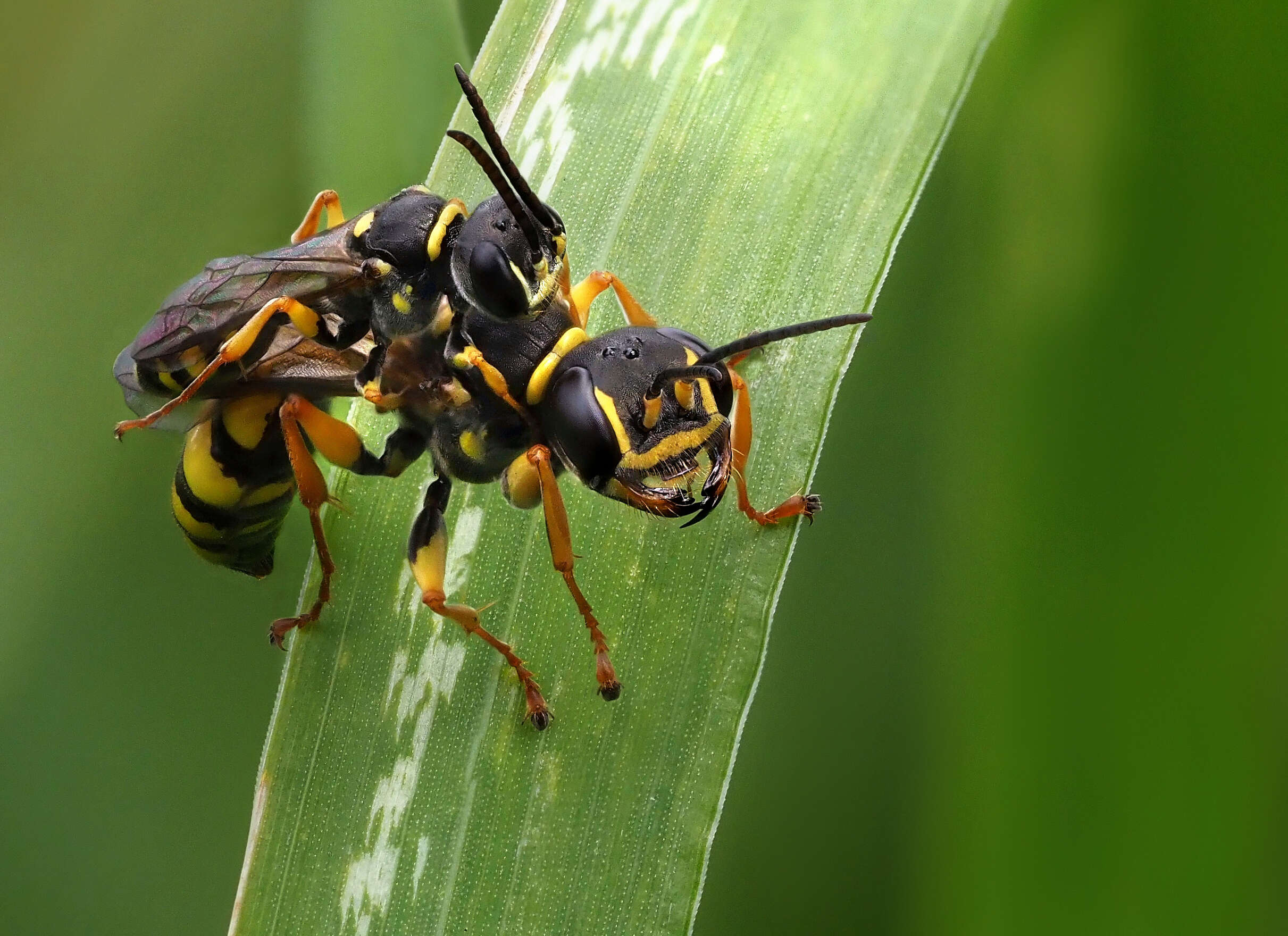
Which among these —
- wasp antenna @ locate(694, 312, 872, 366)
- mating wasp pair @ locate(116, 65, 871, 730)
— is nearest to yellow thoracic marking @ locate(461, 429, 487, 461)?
mating wasp pair @ locate(116, 65, 871, 730)

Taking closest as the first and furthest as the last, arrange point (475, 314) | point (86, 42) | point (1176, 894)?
point (1176, 894)
point (475, 314)
point (86, 42)

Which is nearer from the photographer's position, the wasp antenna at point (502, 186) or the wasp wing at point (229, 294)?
the wasp antenna at point (502, 186)

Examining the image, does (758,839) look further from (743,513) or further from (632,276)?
(632,276)

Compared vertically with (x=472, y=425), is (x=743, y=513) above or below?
below

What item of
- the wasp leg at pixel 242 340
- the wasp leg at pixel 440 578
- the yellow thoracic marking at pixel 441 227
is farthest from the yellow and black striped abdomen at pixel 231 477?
the yellow thoracic marking at pixel 441 227

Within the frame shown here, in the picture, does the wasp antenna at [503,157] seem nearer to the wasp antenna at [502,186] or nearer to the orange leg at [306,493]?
the wasp antenna at [502,186]

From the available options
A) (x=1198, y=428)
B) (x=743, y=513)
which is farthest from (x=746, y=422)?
(x=1198, y=428)
